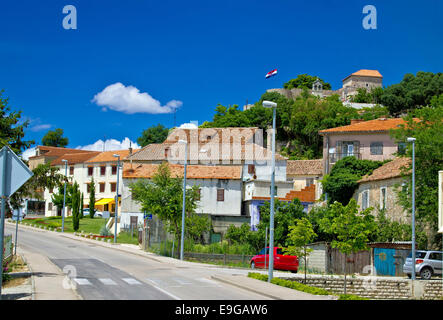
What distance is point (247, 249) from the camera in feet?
133

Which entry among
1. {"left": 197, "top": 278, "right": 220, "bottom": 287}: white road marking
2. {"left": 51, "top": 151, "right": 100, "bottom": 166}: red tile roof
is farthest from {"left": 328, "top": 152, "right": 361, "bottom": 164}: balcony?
{"left": 51, "top": 151, "right": 100, "bottom": 166}: red tile roof

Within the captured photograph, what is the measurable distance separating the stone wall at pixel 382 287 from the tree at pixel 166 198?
1323cm

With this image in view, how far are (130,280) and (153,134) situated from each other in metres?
81.6

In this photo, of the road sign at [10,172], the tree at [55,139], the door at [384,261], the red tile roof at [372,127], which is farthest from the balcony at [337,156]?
the tree at [55,139]

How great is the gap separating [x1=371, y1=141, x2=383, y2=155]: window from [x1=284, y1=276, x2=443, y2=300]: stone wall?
25.2 metres

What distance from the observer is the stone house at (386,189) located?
3959cm

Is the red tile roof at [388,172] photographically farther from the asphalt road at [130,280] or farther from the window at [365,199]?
the asphalt road at [130,280]

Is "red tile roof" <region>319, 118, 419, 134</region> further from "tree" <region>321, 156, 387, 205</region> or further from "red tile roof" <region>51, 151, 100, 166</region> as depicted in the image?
"red tile roof" <region>51, 151, 100, 166</region>

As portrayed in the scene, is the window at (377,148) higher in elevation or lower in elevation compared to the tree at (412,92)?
lower

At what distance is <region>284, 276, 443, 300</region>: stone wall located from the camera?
2878cm

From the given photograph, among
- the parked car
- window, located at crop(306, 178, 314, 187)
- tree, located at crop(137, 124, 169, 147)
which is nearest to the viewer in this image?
the parked car

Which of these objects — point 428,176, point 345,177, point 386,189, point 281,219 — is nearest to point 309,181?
point 345,177
